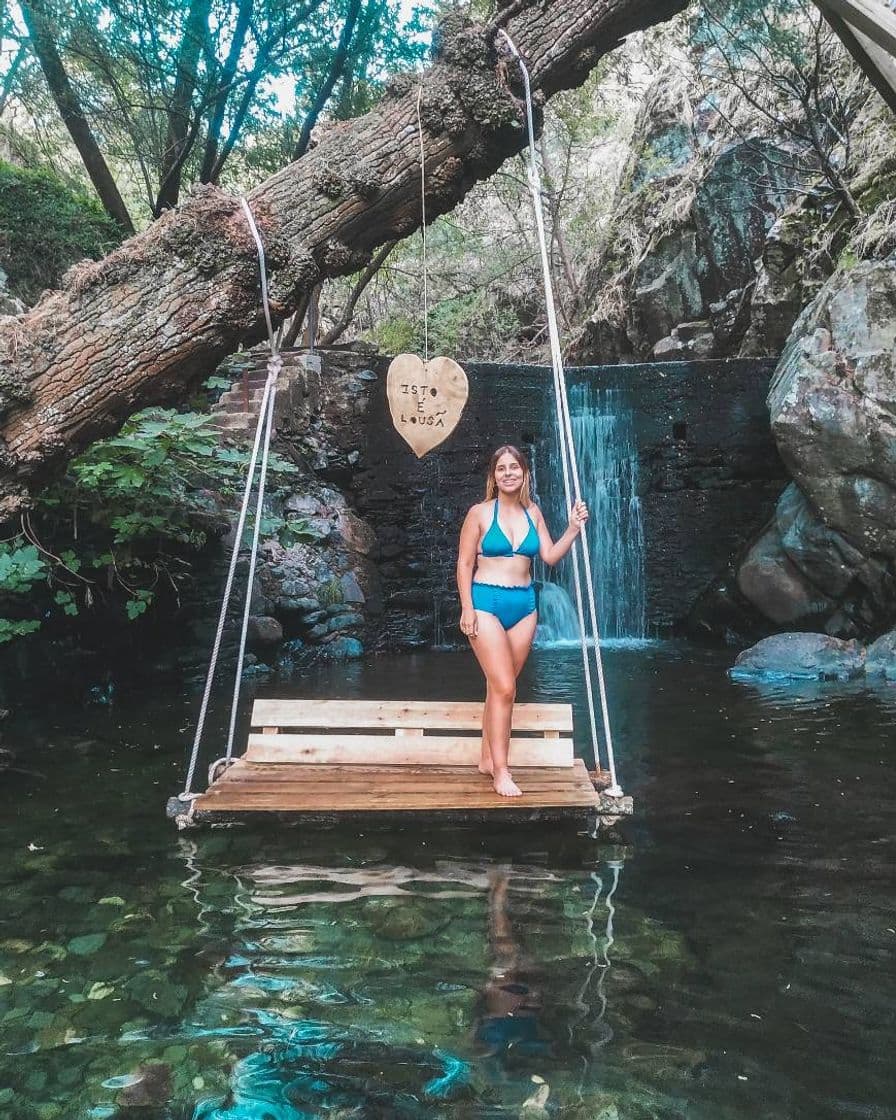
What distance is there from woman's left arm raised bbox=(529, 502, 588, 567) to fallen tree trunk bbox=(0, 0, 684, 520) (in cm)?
127

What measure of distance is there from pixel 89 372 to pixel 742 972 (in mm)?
2848

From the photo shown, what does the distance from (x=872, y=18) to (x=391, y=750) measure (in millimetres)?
3140

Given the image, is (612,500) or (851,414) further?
(612,500)

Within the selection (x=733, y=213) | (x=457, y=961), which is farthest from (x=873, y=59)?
(x=733, y=213)

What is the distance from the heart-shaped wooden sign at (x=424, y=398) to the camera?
12.4ft

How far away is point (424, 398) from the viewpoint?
12.5 feet

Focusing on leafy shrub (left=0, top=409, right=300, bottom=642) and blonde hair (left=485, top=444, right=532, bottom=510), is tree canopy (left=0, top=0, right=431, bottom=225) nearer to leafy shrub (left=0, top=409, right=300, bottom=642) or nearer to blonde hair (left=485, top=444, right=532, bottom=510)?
leafy shrub (left=0, top=409, right=300, bottom=642)

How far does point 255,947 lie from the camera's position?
2.69 m

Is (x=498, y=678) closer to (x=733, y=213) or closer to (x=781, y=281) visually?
(x=781, y=281)

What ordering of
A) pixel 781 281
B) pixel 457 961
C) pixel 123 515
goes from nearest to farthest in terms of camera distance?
pixel 457 961, pixel 123 515, pixel 781 281

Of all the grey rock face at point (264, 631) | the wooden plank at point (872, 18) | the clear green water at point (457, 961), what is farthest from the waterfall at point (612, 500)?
the wooden plank at point (872, 18)

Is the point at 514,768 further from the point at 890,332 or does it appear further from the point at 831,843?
the point at 890,332

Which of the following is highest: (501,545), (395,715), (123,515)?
(123,515)

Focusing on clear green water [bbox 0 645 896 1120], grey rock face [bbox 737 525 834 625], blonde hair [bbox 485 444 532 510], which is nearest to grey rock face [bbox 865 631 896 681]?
grey rock face [bbox 737 525 834 625]
